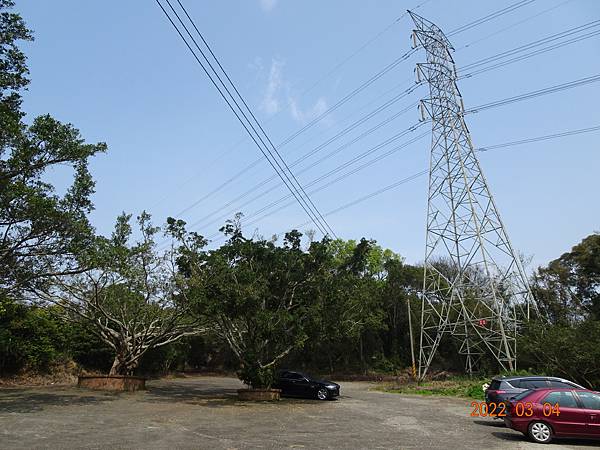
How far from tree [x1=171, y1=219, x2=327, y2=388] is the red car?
9.19 metres

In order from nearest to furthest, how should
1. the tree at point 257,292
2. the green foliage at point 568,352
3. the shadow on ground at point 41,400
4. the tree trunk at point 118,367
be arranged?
1. the shadow on ground at point 41,400
2. the tree at point 257,292
3. the green foliage at point 568,352
4. the tree trunk at point 118,367

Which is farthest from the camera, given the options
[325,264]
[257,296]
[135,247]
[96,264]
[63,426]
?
[135,247]

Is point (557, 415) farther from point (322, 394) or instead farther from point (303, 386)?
point (303, 386)

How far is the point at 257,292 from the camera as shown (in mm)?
18203

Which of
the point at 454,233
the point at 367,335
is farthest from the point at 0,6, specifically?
the point at 367,335

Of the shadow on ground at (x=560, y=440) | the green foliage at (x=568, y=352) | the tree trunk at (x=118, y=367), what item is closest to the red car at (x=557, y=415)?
the shadow on ground at (x=560, y=440)

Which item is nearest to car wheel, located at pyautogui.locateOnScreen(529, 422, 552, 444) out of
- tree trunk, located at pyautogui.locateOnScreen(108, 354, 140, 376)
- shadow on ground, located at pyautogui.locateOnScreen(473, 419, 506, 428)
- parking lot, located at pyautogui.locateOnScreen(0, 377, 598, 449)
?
parking lot, located at pyautogui.locateOnScreen(0, 377, 598, 449)

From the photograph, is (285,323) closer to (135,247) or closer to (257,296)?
(257,296)

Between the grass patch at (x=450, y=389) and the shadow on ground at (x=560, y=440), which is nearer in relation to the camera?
the shadow on ground at (x=560, y=440)

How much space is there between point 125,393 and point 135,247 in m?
7.26

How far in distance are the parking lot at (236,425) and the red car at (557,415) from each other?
1.03ft

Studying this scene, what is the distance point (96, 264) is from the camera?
1591 cm

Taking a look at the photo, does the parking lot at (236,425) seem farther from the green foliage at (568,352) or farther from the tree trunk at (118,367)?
the green foliage at (568,352)

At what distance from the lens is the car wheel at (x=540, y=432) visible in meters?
10.6
